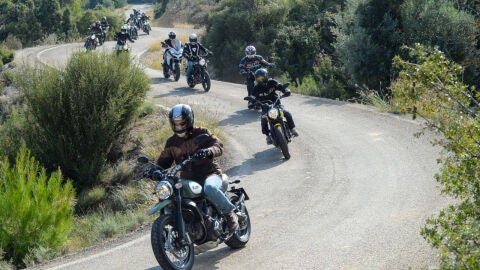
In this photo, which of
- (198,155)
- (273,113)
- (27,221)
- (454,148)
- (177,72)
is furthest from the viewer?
(177,72)

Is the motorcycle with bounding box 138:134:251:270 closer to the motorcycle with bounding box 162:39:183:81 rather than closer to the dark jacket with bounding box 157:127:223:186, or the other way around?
the dark jacket with bounding box 157:127:223:186

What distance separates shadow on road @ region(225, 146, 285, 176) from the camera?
42.6 feet

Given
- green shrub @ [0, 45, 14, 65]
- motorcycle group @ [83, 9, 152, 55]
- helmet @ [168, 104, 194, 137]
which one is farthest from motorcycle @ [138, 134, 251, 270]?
green shrub @ [0, 45, 14, 65]

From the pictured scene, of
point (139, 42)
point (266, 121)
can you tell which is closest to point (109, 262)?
point (266, 121)

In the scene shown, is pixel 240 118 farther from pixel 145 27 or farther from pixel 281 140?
pixel 145 27

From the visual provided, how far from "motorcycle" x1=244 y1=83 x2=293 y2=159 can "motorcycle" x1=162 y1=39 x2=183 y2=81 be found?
434 inches

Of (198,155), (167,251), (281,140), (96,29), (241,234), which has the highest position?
(198,155)

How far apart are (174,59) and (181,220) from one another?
725 inches

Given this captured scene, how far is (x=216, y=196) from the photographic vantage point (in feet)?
24.9

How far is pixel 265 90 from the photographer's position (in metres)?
14.9

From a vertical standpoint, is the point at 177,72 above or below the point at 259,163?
below

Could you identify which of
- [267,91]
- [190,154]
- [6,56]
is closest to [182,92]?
[267,91]

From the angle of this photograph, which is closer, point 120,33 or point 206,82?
point 206,82

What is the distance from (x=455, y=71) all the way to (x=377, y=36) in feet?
56.9
